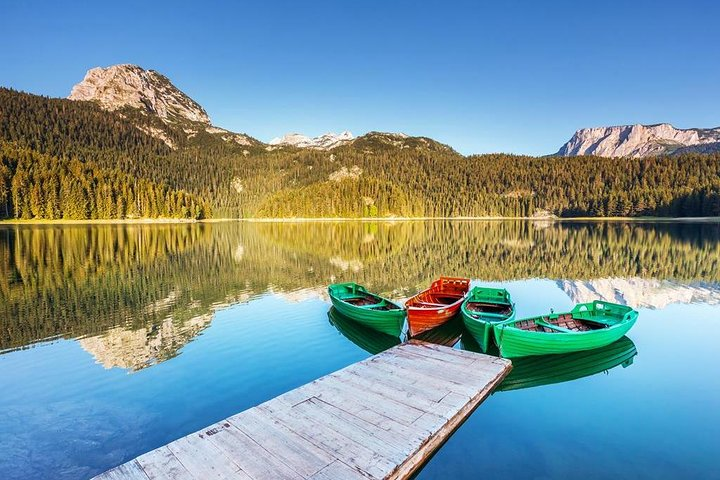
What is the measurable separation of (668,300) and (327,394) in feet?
95.0

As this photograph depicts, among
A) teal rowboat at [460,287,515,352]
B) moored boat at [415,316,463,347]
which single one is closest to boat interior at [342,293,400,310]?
moored boat at [415,316,463,347]

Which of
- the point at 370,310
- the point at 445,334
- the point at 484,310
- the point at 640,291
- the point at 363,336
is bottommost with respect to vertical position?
the point at 363,336

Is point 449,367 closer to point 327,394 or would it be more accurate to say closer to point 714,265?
point 327,394

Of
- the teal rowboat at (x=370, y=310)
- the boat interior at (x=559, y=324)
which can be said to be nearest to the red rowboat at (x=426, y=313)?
the teal rowboat at (x=370, y=310)

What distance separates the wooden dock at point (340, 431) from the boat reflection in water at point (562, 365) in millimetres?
1421

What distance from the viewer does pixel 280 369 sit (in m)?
16.5

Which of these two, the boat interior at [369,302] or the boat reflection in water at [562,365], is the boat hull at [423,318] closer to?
the boat reflection in water at [562,365]

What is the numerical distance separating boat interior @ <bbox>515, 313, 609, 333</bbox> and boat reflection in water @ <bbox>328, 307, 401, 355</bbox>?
6278 millimetres

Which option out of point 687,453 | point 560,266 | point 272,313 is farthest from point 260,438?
point 560,266

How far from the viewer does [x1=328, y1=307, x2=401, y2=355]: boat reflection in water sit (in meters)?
19.5

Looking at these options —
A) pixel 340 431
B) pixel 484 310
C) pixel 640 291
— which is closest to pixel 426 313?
pixel 484 310

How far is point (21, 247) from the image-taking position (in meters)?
57.9

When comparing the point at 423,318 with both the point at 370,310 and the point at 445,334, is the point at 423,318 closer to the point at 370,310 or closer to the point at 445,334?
the point at 445,334

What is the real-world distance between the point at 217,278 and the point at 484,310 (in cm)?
2505
